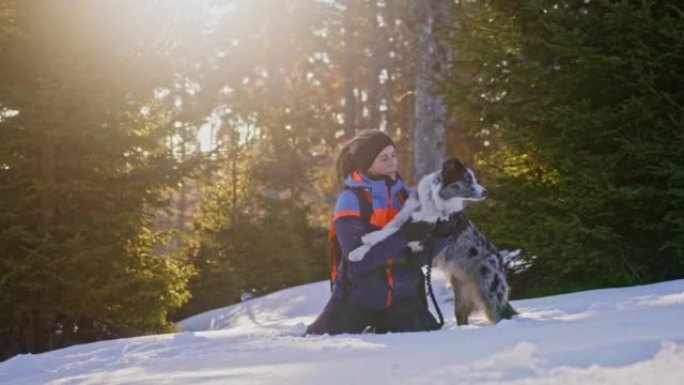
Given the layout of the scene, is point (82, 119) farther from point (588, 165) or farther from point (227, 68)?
point (227, 68)

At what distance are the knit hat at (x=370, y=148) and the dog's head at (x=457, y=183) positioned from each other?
517mm

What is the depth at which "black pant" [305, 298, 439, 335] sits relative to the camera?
511cm

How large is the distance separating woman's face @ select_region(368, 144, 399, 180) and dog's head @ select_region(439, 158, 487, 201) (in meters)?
0.40

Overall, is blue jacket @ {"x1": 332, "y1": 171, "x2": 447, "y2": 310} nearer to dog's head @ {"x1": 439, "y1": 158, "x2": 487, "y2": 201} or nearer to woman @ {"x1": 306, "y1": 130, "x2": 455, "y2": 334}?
woman @ {"x1": 306, "y1": 130, "x2": 455, "y2": 334}

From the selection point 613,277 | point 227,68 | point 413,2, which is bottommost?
point 613,277

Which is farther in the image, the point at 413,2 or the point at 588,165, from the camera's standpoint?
the point at 413,2

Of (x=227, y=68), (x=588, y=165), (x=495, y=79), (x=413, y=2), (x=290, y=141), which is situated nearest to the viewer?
(x=588, y=165)

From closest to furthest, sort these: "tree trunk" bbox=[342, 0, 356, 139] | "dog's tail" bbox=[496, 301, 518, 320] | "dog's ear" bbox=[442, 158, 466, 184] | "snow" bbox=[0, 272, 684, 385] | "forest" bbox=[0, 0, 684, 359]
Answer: "snow" bbox=[0, 272, 684, 385], "dog's ear" bbox=[442, 158, 466, 184], "dog's tail" bbox=[496, 301, 518, 320], "forest" bbox=[0, 0, 684, 359], "tree trunk" bbox=[342, 0, 356, 139]

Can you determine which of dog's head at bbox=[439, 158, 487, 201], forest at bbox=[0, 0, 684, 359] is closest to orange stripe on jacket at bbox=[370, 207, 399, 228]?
dog's head at bbox=[439, 158, 487, 201]

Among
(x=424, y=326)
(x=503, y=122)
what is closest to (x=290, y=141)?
(x=503, y=122)

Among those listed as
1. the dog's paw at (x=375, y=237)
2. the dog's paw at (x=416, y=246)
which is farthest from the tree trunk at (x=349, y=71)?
the dog's paw at (x=375, y=237)

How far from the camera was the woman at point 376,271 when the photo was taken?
16.6ft

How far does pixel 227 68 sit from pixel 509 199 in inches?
794

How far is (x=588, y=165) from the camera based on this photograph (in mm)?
8305
